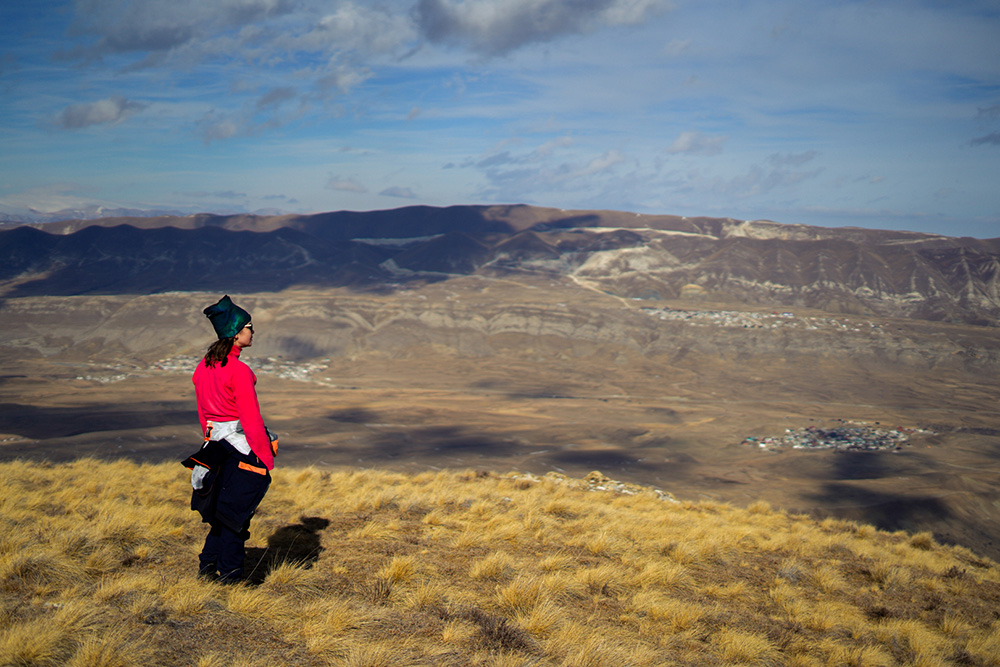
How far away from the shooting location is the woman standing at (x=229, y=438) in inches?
197

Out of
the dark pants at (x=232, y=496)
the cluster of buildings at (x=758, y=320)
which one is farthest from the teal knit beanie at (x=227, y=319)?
the cluster of buildings at (x=758, y=320)

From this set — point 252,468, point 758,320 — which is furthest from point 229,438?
point 758,320

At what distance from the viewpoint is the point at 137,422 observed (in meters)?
42.7

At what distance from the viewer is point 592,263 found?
128500 mm

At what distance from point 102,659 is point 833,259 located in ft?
428

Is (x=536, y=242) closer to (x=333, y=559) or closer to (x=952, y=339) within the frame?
(x=952, y=339)

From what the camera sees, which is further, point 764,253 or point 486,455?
point 764,253

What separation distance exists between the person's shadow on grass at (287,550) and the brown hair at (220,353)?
211 cm

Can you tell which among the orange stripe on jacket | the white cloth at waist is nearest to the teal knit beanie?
the white cloth at waist

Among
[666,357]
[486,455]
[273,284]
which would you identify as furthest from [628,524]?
[273,284]

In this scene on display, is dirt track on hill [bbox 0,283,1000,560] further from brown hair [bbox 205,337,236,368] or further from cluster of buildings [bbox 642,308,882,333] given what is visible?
brown hair [bbox 205,337,236,368]

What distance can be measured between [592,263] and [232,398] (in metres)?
126

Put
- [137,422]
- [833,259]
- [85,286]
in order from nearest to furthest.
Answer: [137,422]
[85,286]
[833,259]

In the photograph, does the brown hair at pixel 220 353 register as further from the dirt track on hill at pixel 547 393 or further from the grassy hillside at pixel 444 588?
the dirt track on hill at pixel 547 393
